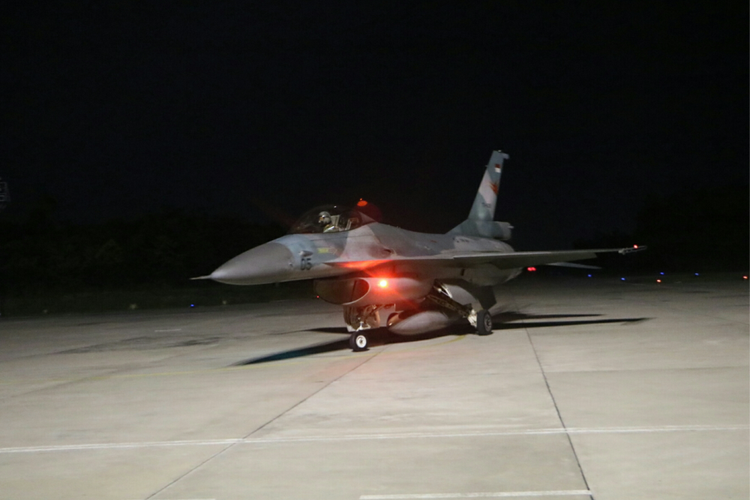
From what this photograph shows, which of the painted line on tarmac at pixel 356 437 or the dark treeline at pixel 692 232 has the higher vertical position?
the painted line on tarmac at pixel 356 437

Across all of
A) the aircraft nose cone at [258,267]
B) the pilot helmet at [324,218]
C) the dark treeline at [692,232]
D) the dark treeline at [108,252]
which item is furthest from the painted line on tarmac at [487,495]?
the dark treeline at [692,232]

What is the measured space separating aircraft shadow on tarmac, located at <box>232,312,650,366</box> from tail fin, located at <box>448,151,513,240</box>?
233 cm

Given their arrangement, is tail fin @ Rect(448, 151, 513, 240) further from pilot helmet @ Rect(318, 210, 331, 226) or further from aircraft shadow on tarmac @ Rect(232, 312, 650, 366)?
pilot helmet @ Rect(318, 210, 331, 226)

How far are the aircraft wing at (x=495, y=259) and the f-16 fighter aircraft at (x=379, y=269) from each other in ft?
0.07

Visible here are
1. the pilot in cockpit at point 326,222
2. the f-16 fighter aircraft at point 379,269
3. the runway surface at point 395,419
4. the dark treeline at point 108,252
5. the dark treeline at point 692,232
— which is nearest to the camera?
the runway surface at point 395,419

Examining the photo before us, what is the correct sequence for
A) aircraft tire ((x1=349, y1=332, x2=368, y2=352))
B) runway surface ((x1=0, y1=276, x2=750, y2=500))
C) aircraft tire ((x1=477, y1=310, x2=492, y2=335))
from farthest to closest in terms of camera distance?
1. aircraft tire ((x1=477, y1=310, x2=492, y2=335))
2. aircraft tire ((x1=349, y1=332, x2=368, y2=352))
3. runway surface ((x1=0, y1=276, x2=750, y2=500))

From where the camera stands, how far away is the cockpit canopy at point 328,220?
12586 millimetres

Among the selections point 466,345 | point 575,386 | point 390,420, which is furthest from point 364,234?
point 390,420

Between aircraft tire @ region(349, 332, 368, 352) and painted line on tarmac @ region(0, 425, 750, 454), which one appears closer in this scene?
painted line on tarmac @ region(0, 425, 750, 454)

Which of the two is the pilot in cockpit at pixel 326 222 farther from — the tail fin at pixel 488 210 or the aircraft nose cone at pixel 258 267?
the tail fin at pixel 488 210

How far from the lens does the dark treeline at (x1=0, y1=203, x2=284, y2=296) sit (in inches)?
2189

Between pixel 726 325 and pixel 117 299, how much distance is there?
109 ft

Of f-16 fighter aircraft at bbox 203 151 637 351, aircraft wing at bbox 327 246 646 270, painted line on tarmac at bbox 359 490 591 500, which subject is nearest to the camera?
painted line on tarmac at bbox 359 490 591 500

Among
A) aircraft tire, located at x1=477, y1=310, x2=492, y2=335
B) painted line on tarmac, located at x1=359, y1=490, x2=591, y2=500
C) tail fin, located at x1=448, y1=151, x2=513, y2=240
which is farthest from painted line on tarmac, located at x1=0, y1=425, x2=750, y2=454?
Answer: tail fin, located at x1=448, y1=151, x2=513, y2=240
